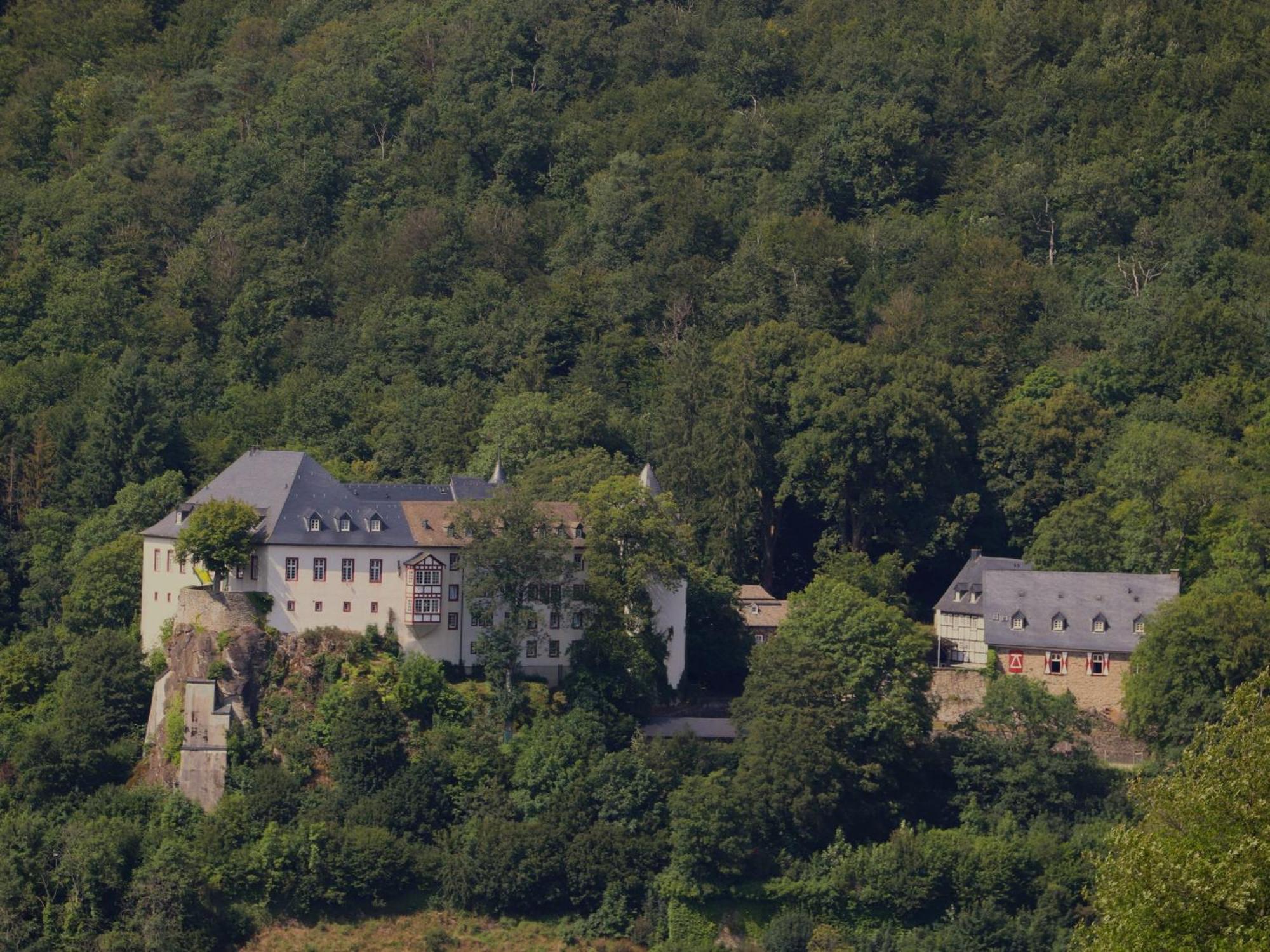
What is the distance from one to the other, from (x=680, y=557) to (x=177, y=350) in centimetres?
3914

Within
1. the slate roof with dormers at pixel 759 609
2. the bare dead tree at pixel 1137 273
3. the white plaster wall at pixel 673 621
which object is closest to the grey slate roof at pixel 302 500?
the white plaster wall at pixel 673 621

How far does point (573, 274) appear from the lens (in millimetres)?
115000

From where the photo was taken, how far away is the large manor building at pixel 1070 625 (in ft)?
283

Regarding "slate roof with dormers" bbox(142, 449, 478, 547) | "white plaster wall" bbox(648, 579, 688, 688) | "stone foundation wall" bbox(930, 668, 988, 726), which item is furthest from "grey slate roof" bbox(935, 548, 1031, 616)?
"slate roof with dormers" bbox(142, 449, 478, 547)

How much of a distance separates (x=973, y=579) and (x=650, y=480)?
1155 centimetres

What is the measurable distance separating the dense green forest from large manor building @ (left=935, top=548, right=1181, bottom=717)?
2056 millimetres

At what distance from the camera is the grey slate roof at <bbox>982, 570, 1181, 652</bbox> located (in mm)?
86500

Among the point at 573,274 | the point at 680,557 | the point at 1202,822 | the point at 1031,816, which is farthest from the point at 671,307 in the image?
the point at 1202,822

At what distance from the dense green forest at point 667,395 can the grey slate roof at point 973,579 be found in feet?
3.35

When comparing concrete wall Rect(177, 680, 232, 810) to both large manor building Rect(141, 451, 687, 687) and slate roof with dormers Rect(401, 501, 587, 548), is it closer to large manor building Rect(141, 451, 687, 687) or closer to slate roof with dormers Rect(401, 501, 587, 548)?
large manor building Rect(141, 451, 687, 687)

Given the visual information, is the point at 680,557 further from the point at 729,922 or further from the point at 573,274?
the point at 573,274

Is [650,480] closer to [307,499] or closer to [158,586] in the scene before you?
[307,499]

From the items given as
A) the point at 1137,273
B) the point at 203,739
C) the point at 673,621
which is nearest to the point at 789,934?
the point at 673,621

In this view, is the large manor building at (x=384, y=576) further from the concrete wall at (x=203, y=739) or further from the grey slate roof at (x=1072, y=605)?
the grey slate roof at (x=1072, y=605)
